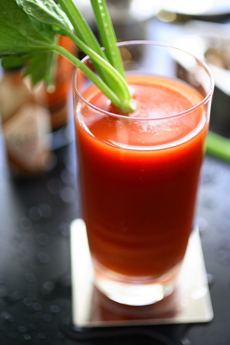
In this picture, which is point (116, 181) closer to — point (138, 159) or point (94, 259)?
point (138, 159)

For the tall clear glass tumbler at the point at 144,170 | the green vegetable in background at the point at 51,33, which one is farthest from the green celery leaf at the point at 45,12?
the tall clear glass tumbler at the point at 144,170

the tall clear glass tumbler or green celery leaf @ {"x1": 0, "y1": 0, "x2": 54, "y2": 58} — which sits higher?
green celery leaf @ {"x1": 0, "y1": 0, "x2": 54, "y2": 58}

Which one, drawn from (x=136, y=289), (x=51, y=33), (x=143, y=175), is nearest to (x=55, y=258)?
(x=136, y=289)

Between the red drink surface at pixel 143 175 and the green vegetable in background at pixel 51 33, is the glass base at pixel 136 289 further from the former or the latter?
the green vegetable in background at pixel 51 33

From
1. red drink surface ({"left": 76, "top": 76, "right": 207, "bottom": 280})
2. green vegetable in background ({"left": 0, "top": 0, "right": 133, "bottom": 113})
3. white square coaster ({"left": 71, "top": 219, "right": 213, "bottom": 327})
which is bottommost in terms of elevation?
white square coaster ({"left": 71, "top": 219, "right": 213, "bottom": 327})

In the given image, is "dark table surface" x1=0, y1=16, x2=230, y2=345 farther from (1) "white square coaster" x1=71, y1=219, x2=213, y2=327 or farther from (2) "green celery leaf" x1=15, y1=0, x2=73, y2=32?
(2) "green celery leaf" x1=15, y1=0, x2=73, y2=32

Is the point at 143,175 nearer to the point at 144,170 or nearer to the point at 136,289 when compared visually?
the point at 144,170

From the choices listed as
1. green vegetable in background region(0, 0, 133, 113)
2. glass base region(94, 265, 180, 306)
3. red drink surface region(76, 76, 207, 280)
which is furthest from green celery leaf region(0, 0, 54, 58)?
glass base region(94, 265, 180, 306)

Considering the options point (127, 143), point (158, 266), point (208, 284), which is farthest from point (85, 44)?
point (208, 284)
